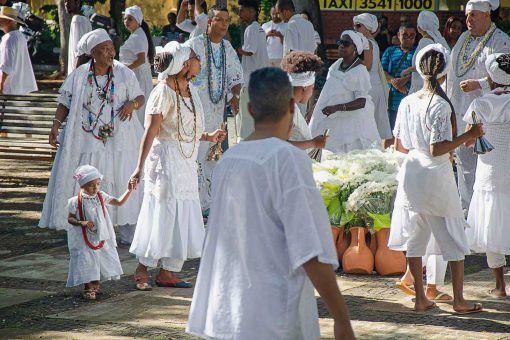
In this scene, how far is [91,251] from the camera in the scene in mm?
6789

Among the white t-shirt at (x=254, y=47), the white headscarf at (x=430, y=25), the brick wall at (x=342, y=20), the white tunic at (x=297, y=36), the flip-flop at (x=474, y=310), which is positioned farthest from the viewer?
the brick wall at (x=342, y=20)

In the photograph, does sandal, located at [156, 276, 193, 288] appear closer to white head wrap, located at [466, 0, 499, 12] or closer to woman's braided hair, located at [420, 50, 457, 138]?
woman's braided hair, located at [420, 50, 457, 138]

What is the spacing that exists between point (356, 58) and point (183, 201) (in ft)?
9.75

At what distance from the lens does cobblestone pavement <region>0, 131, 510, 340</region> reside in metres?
5.88

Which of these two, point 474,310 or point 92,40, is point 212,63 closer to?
point 92,40

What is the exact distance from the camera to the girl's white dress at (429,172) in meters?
6.05

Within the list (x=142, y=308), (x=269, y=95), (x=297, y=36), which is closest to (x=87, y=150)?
(x=142, y=308)

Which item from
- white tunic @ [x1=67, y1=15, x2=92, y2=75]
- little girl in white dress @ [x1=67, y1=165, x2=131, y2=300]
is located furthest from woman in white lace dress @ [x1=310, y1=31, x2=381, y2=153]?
white tunic @ [x1=67, y1=15, x2=92, y2=75]

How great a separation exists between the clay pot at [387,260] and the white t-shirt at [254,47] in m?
6.85

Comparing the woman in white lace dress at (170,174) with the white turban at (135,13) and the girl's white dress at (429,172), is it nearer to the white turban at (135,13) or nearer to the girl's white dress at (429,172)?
the girl's white dress at (429,172)

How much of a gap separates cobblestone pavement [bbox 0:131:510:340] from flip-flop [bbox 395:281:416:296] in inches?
1.8

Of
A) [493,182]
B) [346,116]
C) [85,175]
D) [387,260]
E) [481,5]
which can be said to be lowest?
[387,260]

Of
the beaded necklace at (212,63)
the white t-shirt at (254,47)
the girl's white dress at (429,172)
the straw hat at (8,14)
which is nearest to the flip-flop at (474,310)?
the girl's white dress at (429,172)

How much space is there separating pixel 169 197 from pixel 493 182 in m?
2.69
